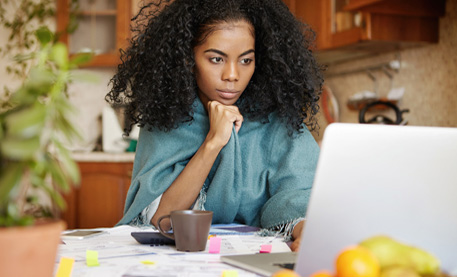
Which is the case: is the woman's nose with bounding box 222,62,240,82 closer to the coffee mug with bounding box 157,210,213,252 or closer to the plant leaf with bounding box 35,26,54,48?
the coffee mug with bounding box 157,210,213,252

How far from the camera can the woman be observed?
1.42 meters

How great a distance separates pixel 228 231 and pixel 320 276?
68 centimetres

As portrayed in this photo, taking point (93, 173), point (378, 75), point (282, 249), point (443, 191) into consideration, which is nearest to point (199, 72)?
point (282, 249)

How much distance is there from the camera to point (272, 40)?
151cm

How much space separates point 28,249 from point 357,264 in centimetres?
32

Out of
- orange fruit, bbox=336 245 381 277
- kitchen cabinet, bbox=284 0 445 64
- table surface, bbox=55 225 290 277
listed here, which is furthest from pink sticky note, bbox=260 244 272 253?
kitchen cabinet, bbox=284 0 445 64

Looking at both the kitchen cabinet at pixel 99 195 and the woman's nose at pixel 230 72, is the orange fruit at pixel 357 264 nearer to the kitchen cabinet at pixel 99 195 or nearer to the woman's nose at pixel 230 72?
the woman's nose at pixel 230 72

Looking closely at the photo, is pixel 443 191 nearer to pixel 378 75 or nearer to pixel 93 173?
pixel 378 75

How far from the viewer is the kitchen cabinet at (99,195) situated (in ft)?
11.1

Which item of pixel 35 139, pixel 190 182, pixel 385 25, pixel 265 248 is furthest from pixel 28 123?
pixel 385 25

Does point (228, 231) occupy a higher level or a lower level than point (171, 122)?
lower

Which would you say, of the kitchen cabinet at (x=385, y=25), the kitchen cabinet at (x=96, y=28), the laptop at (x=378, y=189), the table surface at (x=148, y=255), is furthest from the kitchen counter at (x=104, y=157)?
the laptop at (x=378, y=189)

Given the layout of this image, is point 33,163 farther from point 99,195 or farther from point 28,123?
point 99,195

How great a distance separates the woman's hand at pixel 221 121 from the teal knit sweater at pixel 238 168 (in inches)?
1.4
